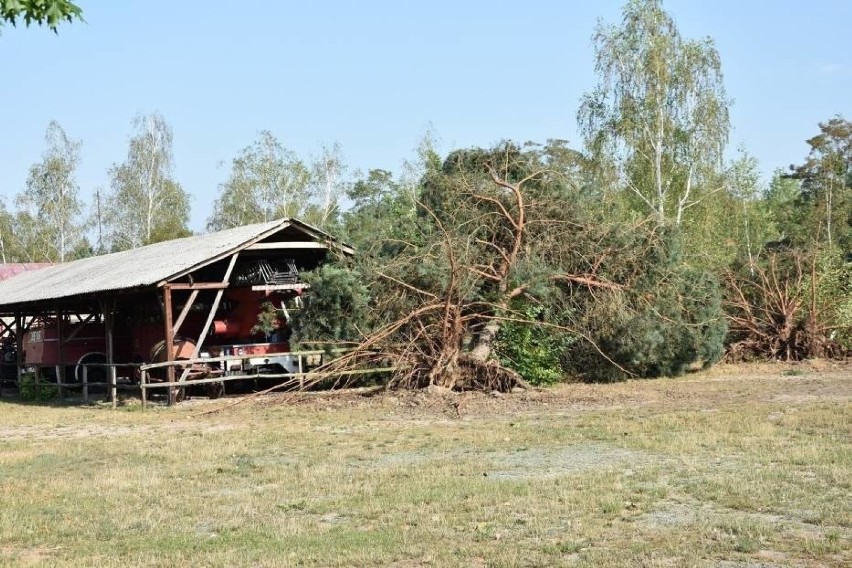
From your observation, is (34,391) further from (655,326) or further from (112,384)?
(655,326)

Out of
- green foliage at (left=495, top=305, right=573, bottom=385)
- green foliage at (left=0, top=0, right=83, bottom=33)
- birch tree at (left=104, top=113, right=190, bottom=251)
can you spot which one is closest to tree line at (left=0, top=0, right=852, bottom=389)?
green foliage at (left=495, top=305, right=573, bottom=385)

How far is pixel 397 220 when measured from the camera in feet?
76.4

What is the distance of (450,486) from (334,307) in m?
11.8

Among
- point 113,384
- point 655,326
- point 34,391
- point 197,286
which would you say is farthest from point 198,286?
point 655,326

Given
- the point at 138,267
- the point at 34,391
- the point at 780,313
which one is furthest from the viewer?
the point at 780,313

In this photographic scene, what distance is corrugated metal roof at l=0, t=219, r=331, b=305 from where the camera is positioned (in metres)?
20.9

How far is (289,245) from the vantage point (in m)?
22.8

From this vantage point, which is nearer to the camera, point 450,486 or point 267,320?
point 450,486

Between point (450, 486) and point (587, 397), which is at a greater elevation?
point (587, 397)

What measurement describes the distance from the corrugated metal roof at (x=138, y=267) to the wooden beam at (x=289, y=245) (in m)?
0.26

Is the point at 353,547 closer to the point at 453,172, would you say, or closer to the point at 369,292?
the point at 369,292

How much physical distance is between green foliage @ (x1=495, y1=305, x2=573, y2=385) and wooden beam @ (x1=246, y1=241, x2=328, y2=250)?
4805mm

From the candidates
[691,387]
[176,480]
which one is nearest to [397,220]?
[691,387]

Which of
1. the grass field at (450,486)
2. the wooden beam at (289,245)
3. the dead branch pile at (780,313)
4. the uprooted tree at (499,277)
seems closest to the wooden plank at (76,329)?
the wooden beam at (289,245)
